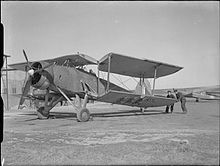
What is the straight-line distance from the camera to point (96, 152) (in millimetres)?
3797

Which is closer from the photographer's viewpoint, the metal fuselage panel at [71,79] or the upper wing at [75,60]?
the metal fuselage panel at [71,79]

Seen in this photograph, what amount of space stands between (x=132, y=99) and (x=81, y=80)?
267 centimetres

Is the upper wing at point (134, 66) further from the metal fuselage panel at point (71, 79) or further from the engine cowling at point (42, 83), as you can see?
the engine cowling at point (42, 83)

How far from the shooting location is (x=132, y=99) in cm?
1198

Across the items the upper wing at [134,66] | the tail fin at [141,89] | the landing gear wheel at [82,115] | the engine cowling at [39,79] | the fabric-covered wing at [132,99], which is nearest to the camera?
the landing gear wheel at [82,115]

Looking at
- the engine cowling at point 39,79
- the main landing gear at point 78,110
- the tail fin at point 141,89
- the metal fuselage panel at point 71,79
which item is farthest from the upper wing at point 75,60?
the tail fin at point 141,89

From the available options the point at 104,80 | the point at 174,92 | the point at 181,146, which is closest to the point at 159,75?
the point at 174,92

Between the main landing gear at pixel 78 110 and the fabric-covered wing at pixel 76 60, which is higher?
the fabric-covered wing at pixel 76 60

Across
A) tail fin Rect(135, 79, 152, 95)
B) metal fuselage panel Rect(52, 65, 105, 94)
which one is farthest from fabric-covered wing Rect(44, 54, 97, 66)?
tail fin Rect(135, 79, 152, 95)

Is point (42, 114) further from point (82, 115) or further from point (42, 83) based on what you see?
point (82, 115)

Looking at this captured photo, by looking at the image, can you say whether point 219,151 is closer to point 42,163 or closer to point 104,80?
point 42,163

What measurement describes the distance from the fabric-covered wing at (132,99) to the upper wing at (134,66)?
154cm

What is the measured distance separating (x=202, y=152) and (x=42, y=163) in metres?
2.22

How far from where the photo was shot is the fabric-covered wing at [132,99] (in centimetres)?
1100
